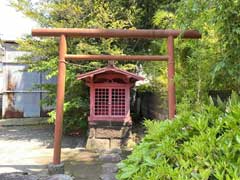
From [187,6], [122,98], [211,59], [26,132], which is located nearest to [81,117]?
[122,98]

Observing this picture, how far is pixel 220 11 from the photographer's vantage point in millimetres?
2531

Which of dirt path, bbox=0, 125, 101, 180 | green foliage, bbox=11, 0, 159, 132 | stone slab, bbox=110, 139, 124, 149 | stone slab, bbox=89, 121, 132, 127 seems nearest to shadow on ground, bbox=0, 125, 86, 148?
dirt path, bbox=0, 125, 101, 180

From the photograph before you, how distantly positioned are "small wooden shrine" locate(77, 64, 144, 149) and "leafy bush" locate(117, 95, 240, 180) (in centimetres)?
580

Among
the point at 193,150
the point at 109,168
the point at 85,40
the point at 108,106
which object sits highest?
the point at 85,40

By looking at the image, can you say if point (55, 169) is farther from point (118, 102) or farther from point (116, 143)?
point (118, 102)

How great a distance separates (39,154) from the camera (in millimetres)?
6719

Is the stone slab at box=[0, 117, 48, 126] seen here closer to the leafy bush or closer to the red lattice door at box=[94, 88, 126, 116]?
the red lattice door at box=[94, 88, 126, 116]

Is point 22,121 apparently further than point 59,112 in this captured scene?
Yes

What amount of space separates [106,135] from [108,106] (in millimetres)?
700

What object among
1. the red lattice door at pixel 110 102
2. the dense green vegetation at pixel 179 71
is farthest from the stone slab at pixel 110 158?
the dense green vegetation at pixel 179 71

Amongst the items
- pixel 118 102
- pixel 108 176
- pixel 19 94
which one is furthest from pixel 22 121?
pixel 108 176

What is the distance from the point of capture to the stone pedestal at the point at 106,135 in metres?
7.40

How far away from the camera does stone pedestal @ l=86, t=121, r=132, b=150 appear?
740 centimetres

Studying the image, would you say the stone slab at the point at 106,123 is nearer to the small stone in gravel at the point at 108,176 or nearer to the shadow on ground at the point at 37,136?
the shadow on ground at the point at 37,136
